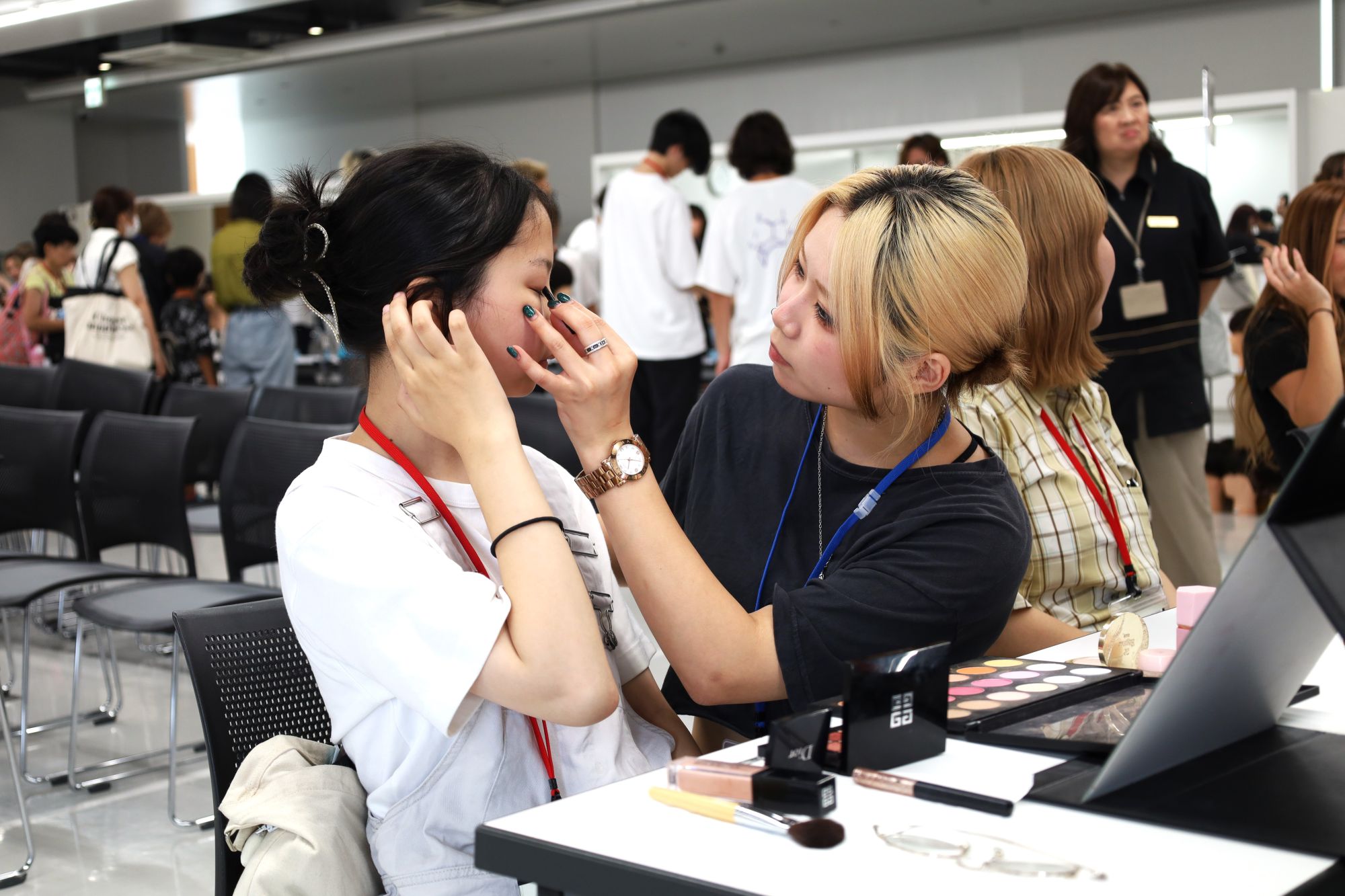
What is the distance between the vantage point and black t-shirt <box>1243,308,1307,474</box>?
10.00ft

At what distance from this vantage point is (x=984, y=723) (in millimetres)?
1081

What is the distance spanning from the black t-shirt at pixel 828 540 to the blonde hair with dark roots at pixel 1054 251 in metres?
0.53

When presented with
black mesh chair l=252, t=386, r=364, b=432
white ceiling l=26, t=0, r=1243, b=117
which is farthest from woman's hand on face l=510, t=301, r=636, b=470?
white ceiling l=26, t=0, r=1243, b=117

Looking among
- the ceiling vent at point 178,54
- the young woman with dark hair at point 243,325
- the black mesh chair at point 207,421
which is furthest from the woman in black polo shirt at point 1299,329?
the ceiling vent at point 178,54

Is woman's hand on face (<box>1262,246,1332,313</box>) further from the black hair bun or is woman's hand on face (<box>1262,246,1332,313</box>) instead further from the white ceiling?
the white ceiling

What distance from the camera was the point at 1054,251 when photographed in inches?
75.5

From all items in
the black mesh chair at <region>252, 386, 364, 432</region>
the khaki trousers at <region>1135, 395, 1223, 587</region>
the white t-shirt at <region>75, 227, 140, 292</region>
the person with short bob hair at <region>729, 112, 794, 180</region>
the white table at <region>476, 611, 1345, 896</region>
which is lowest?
the khaki trousers at <region>1135, 395, 1223, 587</region>

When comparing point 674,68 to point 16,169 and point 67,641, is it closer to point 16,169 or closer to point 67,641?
point 16,169

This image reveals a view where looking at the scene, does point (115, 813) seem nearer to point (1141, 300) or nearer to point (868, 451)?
point (868, 451)

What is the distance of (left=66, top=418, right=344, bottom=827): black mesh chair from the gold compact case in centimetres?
211

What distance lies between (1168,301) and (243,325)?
14.5 ft

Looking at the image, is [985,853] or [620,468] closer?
[985,853]

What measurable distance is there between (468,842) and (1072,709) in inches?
22.6

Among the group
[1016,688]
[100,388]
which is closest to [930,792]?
[1016,688]
